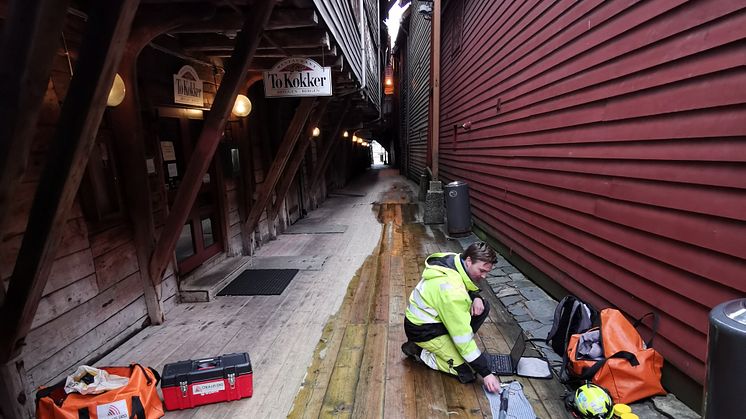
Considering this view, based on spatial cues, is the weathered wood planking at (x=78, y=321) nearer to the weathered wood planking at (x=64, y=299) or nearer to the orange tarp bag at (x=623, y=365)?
the weathered wood planking at (x=64, y=299)

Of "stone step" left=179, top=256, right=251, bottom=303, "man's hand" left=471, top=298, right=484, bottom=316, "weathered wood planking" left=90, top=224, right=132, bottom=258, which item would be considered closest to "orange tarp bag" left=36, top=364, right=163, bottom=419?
"weathered wood planking" left=90, top=224, right=132, bottom=258

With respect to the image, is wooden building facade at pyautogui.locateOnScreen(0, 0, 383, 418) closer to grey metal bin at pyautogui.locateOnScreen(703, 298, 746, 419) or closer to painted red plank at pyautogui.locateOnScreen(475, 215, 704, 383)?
grey metal bin at pyautogui.locateOnScreen(703, 298, 746, 419)

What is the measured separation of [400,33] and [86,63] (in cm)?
2188

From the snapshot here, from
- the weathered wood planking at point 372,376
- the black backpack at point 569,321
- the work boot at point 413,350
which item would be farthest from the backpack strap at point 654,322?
the weathered wood planking at point 372,376

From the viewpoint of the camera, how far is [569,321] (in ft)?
9.95

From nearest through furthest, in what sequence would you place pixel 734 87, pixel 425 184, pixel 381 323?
pixel 734 87 < pixel 381 323 < pixel 425 184

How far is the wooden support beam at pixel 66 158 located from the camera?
1.85 metres

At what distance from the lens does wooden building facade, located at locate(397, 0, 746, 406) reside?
215 centimetres

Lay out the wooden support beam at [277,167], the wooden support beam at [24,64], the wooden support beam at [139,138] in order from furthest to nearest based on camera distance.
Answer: the wooden support beam at [277,167], the wooden support beam at [139,138], the wooden support beam at [24,64]

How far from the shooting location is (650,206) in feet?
8.85

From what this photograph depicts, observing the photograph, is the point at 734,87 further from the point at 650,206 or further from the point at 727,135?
the point at 650,206

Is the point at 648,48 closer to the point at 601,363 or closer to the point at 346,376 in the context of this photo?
the point at 601,363

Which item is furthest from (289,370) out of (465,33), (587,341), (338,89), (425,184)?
(425,184)

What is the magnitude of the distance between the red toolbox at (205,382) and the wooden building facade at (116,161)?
0.96 m
